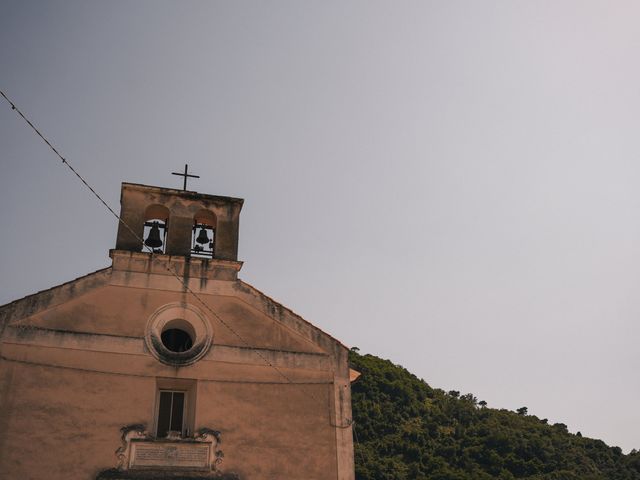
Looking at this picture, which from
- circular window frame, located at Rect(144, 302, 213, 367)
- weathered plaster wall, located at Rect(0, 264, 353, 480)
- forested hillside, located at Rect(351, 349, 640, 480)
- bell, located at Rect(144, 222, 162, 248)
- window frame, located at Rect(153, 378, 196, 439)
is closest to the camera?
weathered plaster wall, located at Rect(0, 264, 353, 480)

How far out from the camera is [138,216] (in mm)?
14773

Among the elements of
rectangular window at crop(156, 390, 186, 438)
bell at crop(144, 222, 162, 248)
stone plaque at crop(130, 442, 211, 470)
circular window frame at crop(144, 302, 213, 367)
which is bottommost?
stone plaque at crop(130, 442, 211, 470)

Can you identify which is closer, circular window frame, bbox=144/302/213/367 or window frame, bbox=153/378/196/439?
window frame, bbox=153/378/196/439

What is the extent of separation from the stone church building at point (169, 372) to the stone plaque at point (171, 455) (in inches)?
0.7

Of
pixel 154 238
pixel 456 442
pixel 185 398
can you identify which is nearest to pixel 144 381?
pixel 185 398

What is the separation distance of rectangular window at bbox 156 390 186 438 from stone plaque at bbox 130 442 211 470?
1.61 ft

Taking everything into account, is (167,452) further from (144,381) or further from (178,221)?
(178,221)

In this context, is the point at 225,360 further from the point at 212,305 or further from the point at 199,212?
the point at 199,212

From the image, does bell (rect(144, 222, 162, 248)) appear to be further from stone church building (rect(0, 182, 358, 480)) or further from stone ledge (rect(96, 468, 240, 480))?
stone ledge (rect(96, 468, 240, 480))

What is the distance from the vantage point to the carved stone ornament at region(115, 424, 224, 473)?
12.3 metres

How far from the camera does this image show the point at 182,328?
14.2 meters

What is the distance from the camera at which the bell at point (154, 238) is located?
49.8 ft

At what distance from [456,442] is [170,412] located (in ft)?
172

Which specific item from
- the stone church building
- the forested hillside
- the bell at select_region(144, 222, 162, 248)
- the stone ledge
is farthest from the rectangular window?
the forested hillside
